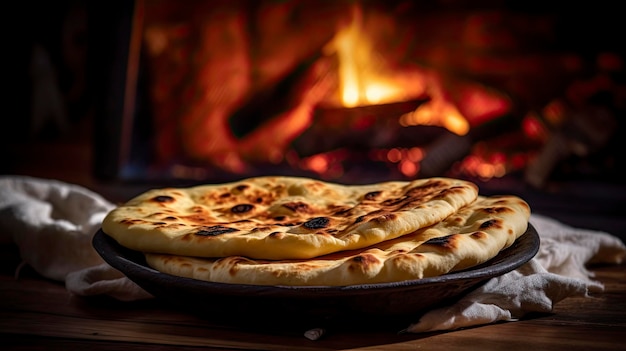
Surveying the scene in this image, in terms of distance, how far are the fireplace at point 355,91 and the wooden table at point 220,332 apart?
1.22 metres

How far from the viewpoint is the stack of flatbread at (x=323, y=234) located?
118cm

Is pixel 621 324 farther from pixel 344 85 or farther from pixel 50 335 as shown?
pixel 344 85

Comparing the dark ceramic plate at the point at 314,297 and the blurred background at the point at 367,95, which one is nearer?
the dark ceramic plate at the point at 314,297

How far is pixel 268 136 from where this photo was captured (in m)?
2.89

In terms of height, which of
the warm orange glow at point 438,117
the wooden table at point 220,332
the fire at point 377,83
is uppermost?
the fire at point 377,83

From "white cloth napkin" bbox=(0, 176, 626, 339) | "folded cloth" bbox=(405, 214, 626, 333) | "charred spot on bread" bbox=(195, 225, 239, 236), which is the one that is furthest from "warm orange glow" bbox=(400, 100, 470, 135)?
"charred spot on bread" bbox=(195, 225, 239, 236)

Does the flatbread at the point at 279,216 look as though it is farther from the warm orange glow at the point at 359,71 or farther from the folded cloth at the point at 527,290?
the warm orange glow at the point at 359,71

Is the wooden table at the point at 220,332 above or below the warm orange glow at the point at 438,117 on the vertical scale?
below

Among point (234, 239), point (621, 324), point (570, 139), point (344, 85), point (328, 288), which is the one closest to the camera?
point (328, 288)

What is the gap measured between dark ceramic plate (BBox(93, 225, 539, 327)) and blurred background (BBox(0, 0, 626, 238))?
4.60ft

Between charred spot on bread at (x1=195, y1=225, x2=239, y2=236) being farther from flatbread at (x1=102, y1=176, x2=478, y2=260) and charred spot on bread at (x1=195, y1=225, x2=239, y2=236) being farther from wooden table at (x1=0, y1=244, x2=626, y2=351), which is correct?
wooden table at (x1=0, y1=244, x2=626, y2=351)

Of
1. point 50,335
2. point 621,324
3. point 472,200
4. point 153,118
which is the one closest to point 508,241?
point 472,200

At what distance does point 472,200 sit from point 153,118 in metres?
1.73

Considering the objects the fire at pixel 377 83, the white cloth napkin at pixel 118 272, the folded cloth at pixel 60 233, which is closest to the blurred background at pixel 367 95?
the fire at pixel 377 83
